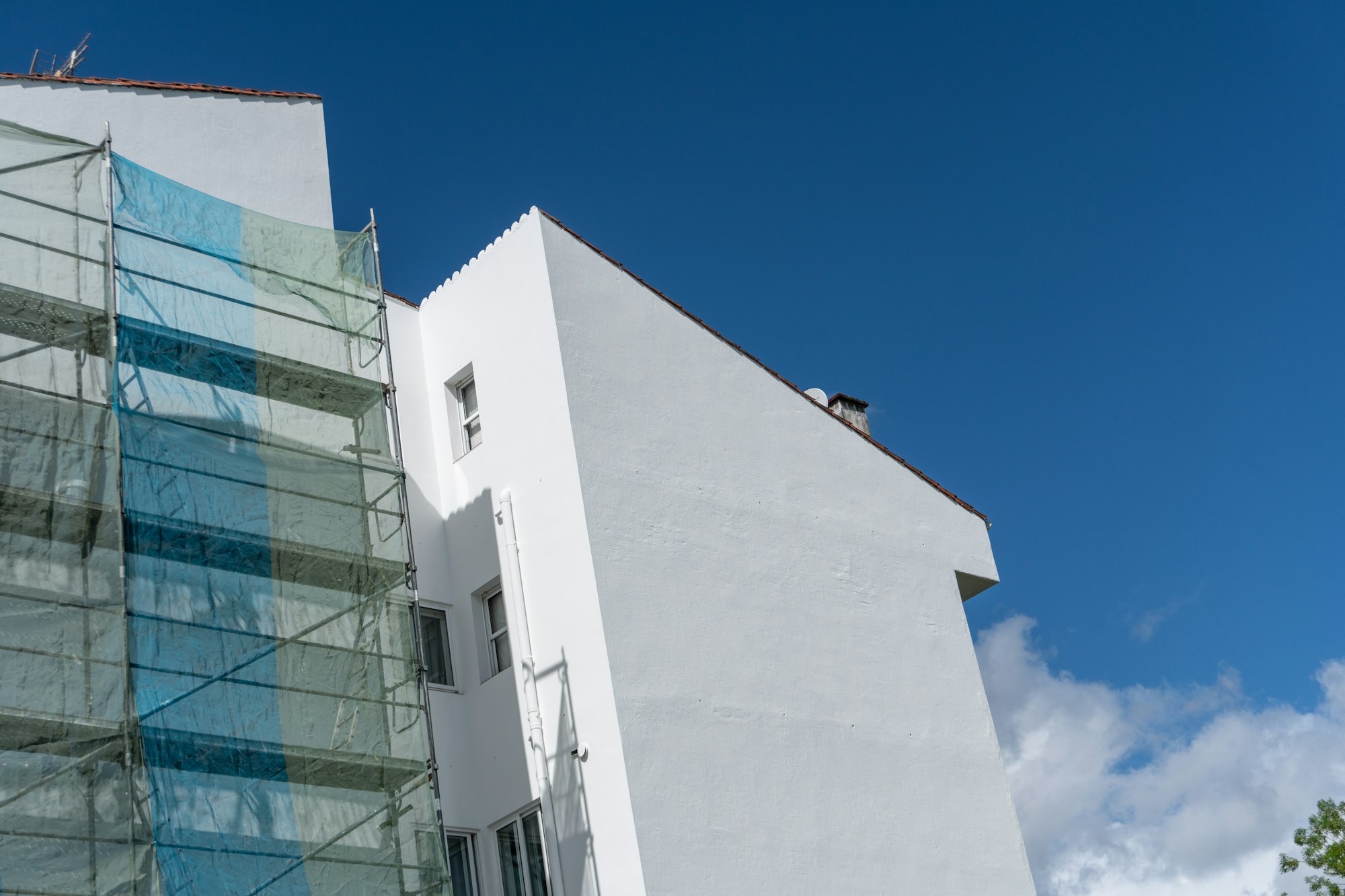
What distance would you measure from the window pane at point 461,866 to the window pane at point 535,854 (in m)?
0.68

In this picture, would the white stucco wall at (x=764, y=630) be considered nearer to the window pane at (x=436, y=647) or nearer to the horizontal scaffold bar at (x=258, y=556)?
the window pane at (x=436, y=647)

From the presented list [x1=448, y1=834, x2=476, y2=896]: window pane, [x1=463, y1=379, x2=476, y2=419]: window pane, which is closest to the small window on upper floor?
[x1=463, y1=379, x2=476, y2=419]: window pane

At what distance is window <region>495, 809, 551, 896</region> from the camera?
15.1 meters

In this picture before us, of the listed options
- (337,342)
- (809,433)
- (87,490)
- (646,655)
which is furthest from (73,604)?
(809,433)

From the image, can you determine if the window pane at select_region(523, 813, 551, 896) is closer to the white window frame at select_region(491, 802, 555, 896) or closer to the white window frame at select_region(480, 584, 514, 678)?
the white window frame at select_region(491, 802, 555, 896)

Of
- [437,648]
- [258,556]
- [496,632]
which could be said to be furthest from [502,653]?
[258,556]

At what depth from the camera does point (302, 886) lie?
12289mm

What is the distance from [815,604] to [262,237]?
7.99 meters

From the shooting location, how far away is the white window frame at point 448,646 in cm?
1634

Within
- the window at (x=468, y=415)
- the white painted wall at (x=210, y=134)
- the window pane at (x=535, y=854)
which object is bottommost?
the window pane at (x=535, y=854)

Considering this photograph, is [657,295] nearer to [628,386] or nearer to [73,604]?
[628,386]

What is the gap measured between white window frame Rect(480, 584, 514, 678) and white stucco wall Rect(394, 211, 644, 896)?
0.52 feet

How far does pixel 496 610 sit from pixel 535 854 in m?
3.02

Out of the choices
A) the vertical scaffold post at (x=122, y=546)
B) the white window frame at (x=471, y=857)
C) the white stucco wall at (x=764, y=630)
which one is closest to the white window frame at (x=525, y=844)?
the white window frame at (x=471, y=857)
